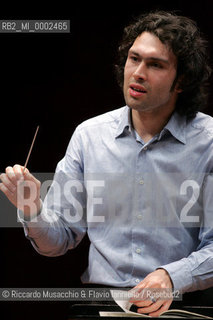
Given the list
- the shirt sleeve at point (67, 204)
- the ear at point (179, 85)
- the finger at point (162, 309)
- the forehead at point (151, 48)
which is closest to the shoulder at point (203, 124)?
the ear at point (179, 85)

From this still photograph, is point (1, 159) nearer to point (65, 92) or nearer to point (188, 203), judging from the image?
point (65, 92)

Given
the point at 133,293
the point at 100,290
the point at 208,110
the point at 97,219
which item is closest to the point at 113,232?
the point at 97,219

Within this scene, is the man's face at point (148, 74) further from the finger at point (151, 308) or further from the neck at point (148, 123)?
the finger at point (151, 308)

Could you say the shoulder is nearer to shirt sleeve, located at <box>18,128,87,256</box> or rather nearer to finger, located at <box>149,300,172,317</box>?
shirt sleeve, located at <box>18,128,87,256</box>

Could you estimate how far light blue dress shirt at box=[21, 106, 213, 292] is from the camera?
1666mm

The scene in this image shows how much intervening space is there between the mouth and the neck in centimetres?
11

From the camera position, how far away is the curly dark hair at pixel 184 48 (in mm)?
1670

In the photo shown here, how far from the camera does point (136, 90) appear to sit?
162 centimetres

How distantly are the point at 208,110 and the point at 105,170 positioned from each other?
0.70 metres

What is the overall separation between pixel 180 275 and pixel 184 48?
717 mm

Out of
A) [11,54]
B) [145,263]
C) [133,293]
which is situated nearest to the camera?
[133,293]

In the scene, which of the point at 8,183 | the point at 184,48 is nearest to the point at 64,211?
the point at 8,183

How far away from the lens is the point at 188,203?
1672 mm

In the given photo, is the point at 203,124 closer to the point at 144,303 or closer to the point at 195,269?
the point at 195,269
